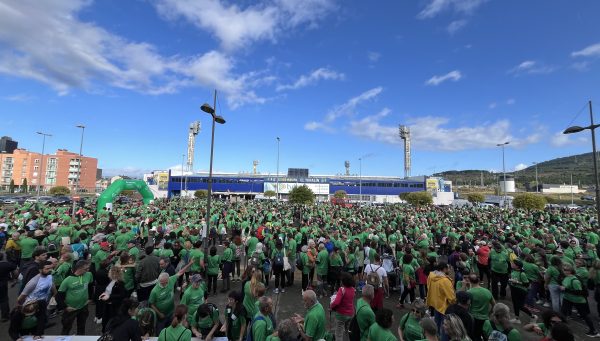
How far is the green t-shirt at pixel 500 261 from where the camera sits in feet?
25.3

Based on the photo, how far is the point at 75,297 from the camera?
5242mm

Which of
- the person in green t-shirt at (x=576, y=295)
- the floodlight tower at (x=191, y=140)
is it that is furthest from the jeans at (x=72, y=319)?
the floodlight tower at (x=191, y=140)

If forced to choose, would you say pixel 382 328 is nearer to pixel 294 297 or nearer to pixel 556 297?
pixel 294 297

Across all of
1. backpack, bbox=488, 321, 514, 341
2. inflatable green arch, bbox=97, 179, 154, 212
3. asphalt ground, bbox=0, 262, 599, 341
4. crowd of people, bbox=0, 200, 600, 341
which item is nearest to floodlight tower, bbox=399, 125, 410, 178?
inflatable green arch, bbox=97, 179, 154, 212

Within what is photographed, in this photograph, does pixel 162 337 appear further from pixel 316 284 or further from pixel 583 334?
pixel 583 334

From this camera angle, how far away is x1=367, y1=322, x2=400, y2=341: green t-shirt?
3523 mm

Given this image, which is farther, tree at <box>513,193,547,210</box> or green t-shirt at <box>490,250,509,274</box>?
tree at <box>513,193,547,210</box>

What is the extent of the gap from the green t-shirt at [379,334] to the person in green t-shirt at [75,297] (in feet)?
17.0

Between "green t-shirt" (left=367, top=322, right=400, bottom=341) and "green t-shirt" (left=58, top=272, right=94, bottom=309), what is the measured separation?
203 inches

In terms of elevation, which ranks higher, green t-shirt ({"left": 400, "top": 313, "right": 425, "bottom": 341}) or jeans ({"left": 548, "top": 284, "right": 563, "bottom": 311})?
green t-shirt ({"left": 400, "top": 313, "right": 425, "bottom": 341})

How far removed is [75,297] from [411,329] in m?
5.78

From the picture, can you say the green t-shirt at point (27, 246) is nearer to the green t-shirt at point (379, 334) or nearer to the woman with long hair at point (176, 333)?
the woman with long hair at point (176, 333)

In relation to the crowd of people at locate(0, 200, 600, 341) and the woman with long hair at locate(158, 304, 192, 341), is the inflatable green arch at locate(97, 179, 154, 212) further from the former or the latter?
the woman with long hair at locate(158, 304, 192, 341)

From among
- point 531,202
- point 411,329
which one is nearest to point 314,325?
point 411,329
